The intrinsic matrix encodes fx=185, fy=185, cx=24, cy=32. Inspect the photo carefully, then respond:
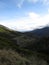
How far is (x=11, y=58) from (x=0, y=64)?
90.8 inches

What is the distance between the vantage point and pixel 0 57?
15406 millimetres

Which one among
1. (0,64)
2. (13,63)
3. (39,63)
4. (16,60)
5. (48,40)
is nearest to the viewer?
(0,64)

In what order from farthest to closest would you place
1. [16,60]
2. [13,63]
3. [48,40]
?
[48,40] < [16,60] < [13,63]

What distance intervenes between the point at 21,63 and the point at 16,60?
62 cm

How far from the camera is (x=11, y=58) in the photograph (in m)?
15.6

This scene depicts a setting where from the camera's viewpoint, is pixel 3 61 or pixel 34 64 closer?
pixel 3 61

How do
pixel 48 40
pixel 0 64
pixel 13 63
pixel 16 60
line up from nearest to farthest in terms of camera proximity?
pixel 0 64
pixel 13 63
pixel 16 60
pixel 48 40

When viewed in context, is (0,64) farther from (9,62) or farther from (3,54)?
(3,54)

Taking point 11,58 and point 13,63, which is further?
point 11,58

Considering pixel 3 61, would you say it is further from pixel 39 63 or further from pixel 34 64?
pixel 39 63

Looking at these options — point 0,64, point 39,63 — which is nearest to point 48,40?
point 39,63

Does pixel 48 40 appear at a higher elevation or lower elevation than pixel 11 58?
higher

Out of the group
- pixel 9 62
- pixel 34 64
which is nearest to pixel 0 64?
pixel 9 62

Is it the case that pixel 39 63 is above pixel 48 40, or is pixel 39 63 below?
below
